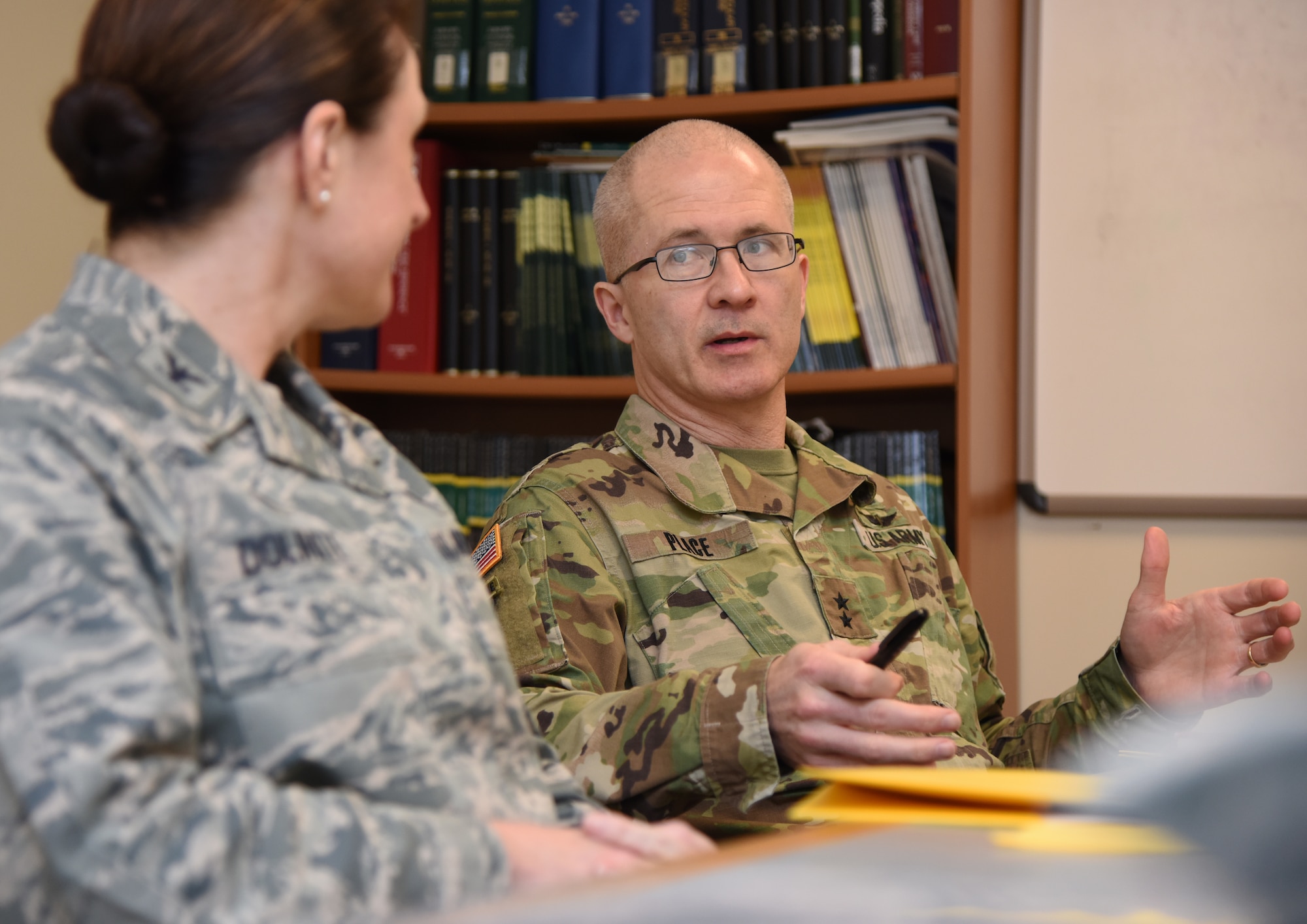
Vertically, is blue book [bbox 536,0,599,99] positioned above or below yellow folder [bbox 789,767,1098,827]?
above

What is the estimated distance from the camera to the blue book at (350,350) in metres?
2.03

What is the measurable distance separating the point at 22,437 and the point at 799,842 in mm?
441

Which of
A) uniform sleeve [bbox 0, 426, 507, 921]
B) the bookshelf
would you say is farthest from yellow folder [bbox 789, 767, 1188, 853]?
the bookshelf

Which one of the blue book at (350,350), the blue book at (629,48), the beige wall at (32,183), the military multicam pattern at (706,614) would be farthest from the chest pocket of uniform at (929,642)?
the beige wall at (32,183)

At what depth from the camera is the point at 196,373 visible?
0.73m

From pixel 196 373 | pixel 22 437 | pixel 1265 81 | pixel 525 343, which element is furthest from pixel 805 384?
pixel 22 437

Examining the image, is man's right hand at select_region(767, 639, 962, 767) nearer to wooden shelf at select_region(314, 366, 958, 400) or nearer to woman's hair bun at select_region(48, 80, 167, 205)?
woman's hair bun at select_region(48, 80, 167, 205)

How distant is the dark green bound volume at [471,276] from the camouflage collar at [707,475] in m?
0.51

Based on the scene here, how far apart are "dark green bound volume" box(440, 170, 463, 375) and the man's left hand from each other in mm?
1130

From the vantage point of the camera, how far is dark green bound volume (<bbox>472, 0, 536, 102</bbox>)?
1969 mm

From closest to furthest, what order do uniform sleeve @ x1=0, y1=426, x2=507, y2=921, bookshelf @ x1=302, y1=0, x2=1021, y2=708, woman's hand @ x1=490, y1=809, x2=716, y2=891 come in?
uniform sleeve @ x1=0, y1=426, x2=507, y2=921
woman's hand @ x1=490, y1=809, x2=716, y2=891
bookshelf @ x1=302, y1=0, x2=1021, y2=708

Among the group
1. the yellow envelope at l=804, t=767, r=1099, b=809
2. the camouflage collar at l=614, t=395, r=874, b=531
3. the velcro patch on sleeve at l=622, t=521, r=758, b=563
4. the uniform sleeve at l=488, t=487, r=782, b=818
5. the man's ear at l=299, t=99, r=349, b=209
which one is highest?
the man's ear at l=299, t=99, r=349, b=209

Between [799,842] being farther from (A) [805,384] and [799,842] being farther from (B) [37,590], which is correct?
(A) [805,384]

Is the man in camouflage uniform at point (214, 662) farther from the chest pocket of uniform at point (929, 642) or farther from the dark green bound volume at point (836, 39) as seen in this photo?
the dark green bound volume at point (836, 39)
